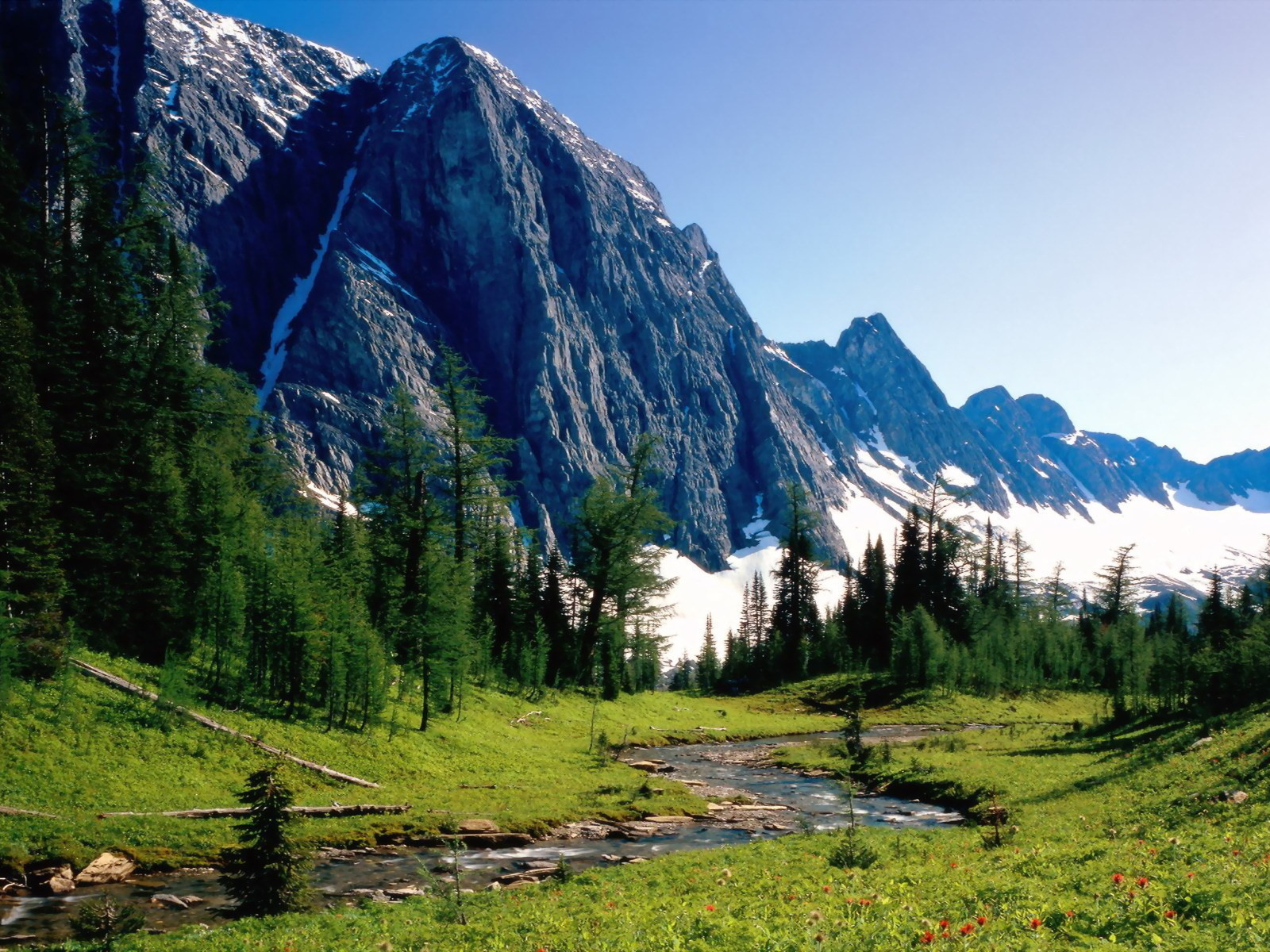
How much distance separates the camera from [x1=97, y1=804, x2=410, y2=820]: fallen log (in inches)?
824

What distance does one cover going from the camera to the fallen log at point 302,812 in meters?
20.9

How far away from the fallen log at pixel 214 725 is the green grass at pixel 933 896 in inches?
552

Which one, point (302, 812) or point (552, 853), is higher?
point (302, 812)

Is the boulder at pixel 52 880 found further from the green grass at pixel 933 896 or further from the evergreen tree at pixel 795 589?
the evergreen tree at pixel 795 589

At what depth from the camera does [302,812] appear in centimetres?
2344

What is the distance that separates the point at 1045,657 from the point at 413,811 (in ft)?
304

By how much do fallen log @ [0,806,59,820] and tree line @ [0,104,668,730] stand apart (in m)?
5.05

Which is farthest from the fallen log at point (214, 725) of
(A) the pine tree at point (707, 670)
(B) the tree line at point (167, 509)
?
(A) the pine tree at point (707, 670)

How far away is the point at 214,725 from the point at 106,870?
1058 cm

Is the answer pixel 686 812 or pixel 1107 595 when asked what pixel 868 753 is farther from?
pixel 1107 595

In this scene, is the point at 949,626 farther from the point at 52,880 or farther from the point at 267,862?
the point at 52,880

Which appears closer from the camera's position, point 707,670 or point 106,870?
point 106,870

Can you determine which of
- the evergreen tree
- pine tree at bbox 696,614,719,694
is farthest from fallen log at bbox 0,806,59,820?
pine tree at bbox 696,614,719,694

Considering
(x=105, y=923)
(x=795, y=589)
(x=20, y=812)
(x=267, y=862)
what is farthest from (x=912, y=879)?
(x=795, y=589)
